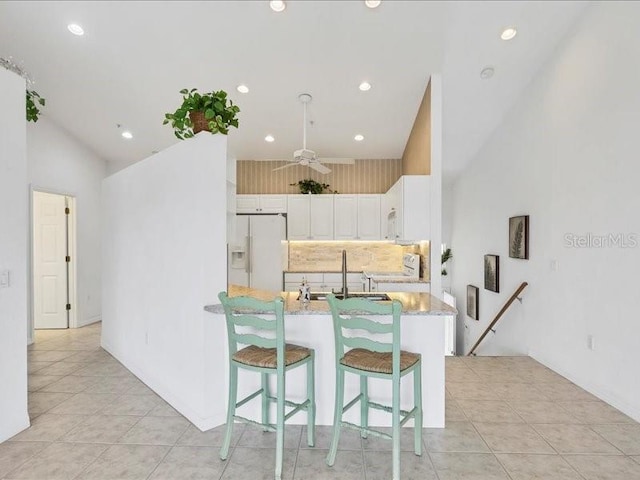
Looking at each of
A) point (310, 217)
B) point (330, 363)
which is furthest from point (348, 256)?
point (330, 363)

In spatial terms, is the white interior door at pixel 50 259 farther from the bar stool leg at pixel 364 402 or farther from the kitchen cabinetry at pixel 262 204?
the bar stool leg at pixel 364 402

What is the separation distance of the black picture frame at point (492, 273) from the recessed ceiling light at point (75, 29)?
592cm

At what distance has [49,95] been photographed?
465cm

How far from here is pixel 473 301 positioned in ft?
21.1

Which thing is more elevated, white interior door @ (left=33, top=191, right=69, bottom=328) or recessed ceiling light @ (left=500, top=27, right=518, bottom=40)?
recessed ceiling light @ (left=500, top=27, right=518, bottom=40)

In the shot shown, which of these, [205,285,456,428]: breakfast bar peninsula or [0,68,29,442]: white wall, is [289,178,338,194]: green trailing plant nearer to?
[205,285,456,428]: breakfast bar peninsula

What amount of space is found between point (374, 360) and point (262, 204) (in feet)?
15.3

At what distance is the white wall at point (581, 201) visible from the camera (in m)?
2.88

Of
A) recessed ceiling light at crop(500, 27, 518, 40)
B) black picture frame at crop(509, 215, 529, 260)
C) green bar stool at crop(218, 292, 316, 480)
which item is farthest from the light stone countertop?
recessed ceiling light at crop(500, 27, 518, 40)

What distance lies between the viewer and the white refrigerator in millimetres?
5965

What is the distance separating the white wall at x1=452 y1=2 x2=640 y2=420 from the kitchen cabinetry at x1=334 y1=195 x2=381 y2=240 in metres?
2.04

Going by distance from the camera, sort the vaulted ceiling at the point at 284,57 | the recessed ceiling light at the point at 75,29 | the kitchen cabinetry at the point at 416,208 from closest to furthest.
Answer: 1. the vaulted ceiling at the point at 284,57
2. the recessed ceiling light at the point at 75,29
3. the kitchen cabinetry at the point at 416,208

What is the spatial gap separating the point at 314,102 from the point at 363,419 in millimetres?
3887

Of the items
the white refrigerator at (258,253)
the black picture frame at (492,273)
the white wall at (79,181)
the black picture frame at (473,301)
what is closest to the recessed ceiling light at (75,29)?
the white wall at (79,181)
